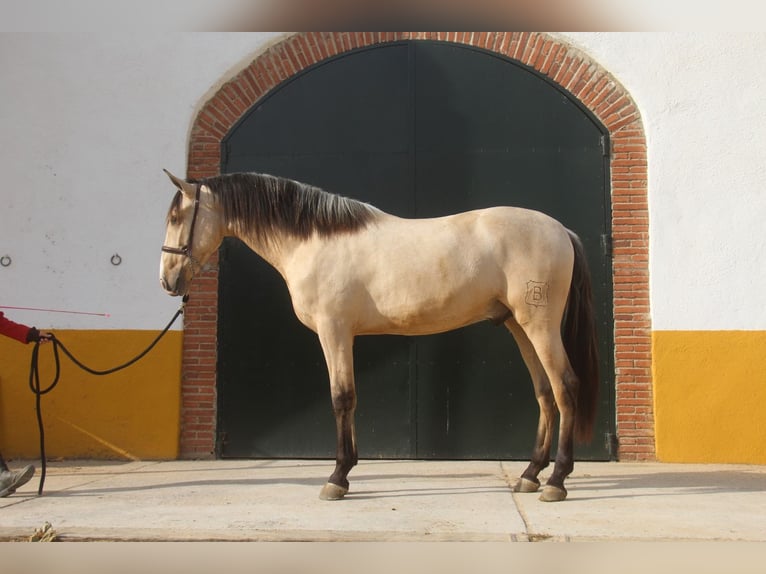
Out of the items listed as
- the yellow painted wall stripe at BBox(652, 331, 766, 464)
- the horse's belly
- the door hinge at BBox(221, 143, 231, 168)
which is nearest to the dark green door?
the door hinge at BBox(221, 143, 231, 168)

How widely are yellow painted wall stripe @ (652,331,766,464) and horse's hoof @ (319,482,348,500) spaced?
8.99 ft

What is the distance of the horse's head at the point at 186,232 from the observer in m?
4.45

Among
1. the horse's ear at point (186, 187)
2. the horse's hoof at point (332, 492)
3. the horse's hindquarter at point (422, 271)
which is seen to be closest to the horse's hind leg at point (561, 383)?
the horse's hindquarter at point (422, 271)

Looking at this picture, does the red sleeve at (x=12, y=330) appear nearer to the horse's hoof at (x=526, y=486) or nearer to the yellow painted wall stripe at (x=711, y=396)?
the horse's hoof at (x=526, y=486)

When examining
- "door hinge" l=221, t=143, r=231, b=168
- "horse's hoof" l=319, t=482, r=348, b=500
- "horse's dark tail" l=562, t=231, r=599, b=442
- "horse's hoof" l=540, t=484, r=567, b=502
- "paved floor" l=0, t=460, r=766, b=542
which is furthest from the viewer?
"door hinge" l=221, t=143, r=231, b=168

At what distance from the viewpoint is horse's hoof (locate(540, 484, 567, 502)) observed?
4.06 metres

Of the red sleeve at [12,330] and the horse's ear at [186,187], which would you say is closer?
the red sleeve at [12,330]

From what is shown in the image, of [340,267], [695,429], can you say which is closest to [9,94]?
[340,267]

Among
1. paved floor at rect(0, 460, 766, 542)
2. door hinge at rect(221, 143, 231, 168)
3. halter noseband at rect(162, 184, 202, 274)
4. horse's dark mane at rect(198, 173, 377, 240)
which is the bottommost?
paved floor at rect(0, 460, 766, 542)

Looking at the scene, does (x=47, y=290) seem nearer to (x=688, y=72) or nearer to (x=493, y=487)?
(x=493, y=487)

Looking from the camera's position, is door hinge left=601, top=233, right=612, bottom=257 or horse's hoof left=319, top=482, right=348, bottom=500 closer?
horse's hoof left=319, top=482, right=348, bottom=500

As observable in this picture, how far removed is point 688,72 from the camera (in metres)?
5.73

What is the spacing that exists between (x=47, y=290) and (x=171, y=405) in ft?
4.81

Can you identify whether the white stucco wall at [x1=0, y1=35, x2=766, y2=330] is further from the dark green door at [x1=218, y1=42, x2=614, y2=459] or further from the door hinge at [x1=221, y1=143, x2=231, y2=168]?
the dark green door at [x1=218, y1=42, x2=614, y2=459]
